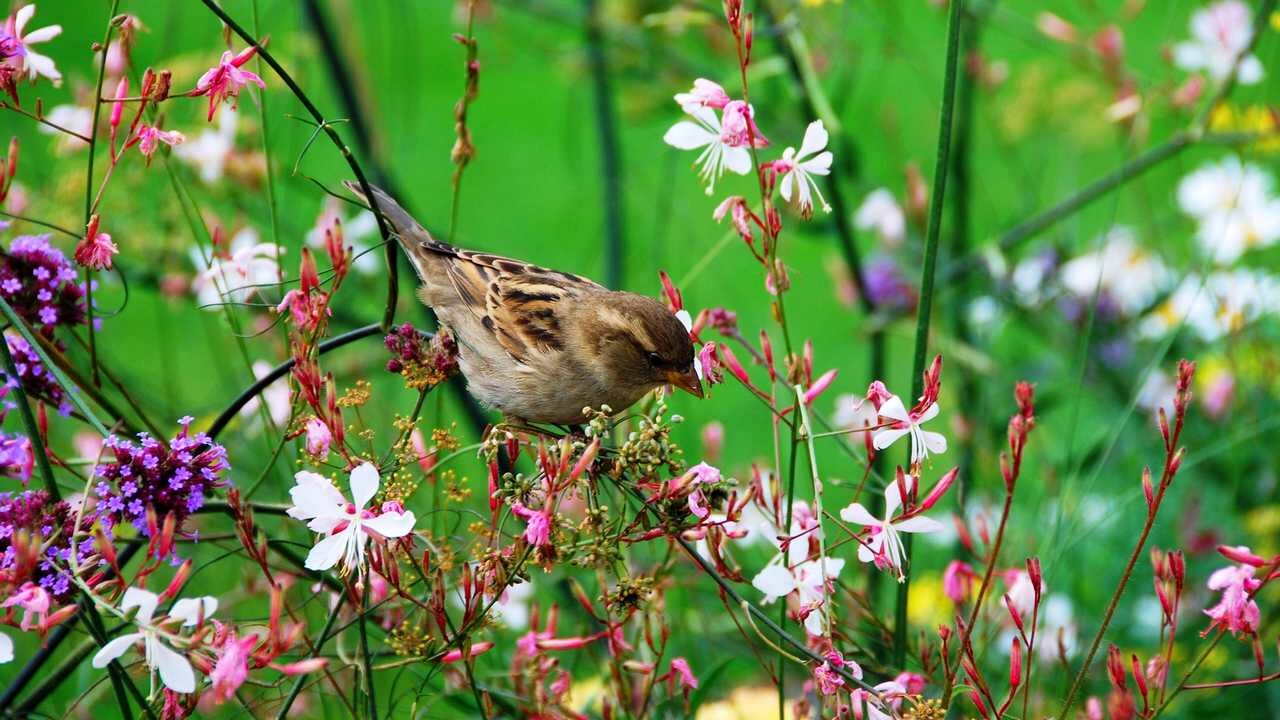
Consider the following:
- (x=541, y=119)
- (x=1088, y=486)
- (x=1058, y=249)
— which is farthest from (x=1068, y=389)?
(x=541, y=119)

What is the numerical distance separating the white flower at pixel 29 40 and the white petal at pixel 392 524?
0.69 metres

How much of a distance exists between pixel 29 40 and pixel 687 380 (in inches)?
43.0

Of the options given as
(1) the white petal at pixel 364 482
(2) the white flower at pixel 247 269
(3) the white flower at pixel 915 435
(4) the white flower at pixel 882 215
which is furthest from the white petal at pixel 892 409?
(4) the white flower at pixel 882 215

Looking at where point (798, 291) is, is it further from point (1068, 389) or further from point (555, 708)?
point (555, 708)

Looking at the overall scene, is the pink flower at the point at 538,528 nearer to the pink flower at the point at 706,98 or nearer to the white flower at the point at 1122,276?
the pink flower at the point at 706,98

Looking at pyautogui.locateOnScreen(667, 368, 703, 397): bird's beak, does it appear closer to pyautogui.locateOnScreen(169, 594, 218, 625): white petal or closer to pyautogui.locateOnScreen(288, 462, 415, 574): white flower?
pyautogui.locateOnScreen(288, 462, 415, 574): white flower

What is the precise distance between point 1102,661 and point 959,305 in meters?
0.90

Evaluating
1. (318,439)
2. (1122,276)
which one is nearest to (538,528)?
(318,439)

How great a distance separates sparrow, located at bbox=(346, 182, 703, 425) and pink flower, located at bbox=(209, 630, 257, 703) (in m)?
0.86

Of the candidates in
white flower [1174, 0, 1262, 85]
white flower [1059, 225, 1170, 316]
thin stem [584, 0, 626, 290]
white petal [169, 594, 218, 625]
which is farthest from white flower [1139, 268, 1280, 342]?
white petal [169, 594, 218, 625]

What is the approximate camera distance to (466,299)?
2584 millimetres

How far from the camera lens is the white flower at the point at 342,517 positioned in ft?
4.41

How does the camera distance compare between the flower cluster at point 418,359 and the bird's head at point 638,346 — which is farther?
the bird's head at point 638,346

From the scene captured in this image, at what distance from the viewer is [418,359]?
162 centimetres
